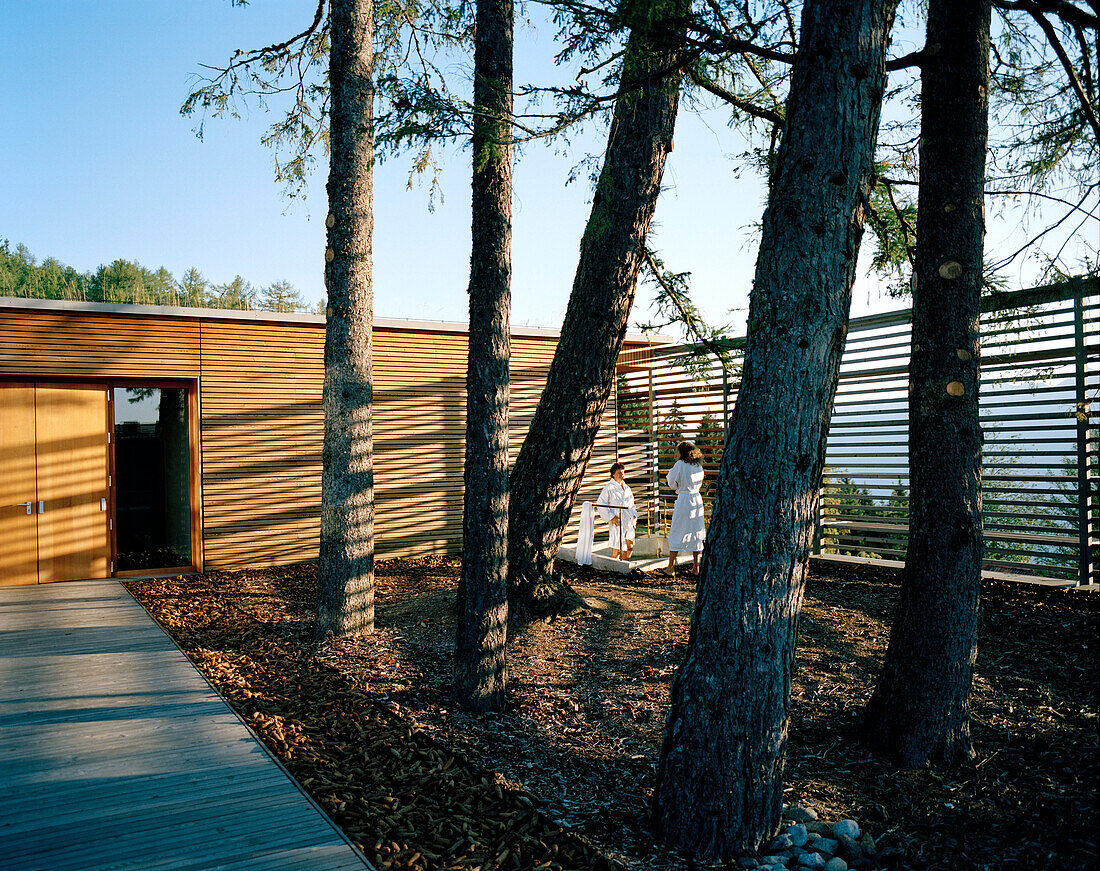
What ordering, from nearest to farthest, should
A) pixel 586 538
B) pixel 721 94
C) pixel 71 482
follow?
pixel 721 94
pixel 71 482
pixel 586 538

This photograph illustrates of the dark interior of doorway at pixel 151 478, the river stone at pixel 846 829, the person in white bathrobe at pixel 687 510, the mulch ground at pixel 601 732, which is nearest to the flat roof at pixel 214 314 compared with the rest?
the dark interior of doorway at pixel 151 478

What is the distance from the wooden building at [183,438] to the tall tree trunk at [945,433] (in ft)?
27.1

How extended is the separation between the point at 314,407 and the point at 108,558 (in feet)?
11.0

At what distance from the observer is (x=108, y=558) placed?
9.41 meters

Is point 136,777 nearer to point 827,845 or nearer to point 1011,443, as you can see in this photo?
point 827,845

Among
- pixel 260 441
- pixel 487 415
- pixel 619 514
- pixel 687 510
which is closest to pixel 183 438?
pixel 260 441

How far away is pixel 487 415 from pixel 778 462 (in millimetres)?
2080

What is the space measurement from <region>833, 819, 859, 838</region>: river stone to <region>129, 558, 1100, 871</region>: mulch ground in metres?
0.13

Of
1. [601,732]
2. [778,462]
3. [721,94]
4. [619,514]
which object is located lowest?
[601,732]

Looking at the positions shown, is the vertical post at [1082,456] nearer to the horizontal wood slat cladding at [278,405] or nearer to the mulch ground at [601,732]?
the mulch ground at [601,732]

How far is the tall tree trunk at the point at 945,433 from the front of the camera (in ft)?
11.8

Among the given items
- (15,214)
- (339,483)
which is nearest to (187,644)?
(339,483)

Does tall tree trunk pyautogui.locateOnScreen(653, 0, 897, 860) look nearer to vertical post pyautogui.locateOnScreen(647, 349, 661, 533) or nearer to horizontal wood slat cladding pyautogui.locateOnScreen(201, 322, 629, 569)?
horizontal wood slat cladding pyautogui.locateOnScreen(201, 322, 629, 569)

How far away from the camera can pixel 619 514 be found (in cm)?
955
